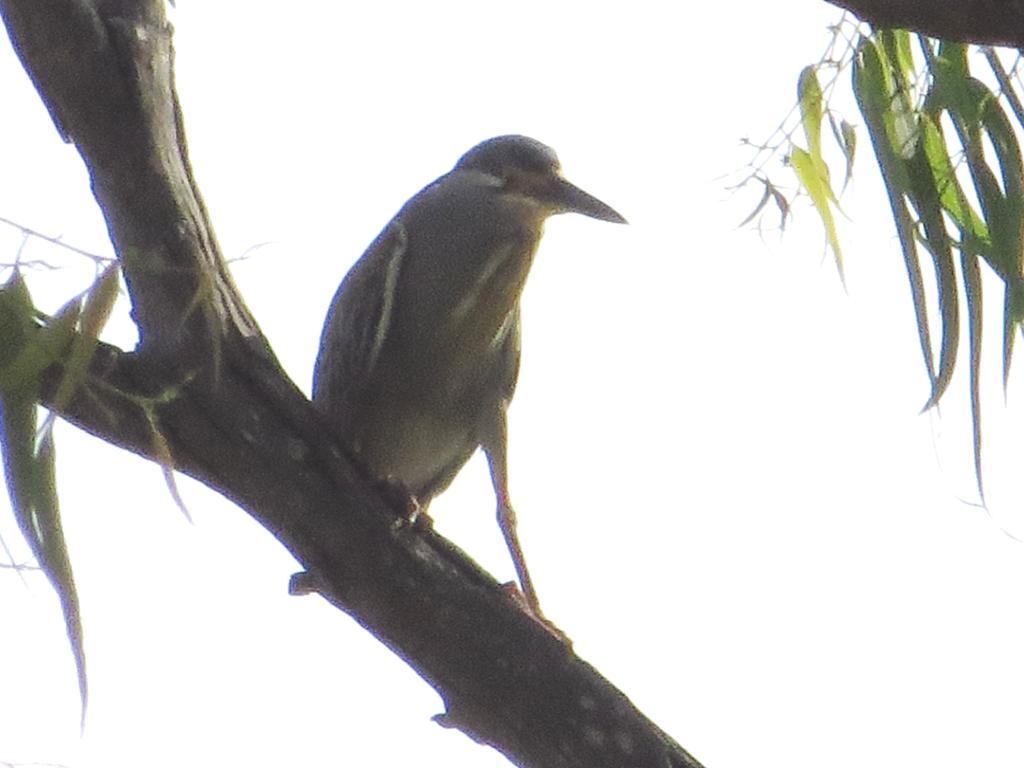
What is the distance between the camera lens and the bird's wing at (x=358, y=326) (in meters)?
3.36

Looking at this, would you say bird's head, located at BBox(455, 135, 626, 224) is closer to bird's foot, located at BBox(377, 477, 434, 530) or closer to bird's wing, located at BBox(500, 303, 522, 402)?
bird's wing, located at BBox(500, 303, 522, 402)

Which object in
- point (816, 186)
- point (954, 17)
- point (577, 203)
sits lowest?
point (954, 17)

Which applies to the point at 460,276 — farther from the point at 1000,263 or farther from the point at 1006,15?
the point at 1006,15

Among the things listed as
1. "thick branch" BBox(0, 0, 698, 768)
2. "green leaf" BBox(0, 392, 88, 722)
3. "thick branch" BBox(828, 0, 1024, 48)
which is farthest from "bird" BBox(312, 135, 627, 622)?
"thick branch" BBox(828, 0, 1024, 48)

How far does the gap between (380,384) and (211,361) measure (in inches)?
54.4

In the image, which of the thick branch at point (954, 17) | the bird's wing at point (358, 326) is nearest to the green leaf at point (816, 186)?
the thick branch at point (954, 17)

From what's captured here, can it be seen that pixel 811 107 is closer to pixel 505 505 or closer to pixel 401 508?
pixel 401 508

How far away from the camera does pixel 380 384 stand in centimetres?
337

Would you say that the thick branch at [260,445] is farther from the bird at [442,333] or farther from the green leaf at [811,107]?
the bird at [442,333]

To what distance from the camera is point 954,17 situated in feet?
4.33

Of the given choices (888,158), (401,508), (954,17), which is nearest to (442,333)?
(401,508)

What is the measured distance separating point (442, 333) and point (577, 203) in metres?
0.40

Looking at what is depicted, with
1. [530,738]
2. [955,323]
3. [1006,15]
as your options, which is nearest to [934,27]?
[1006,15]

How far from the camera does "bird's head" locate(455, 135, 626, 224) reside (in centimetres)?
346
